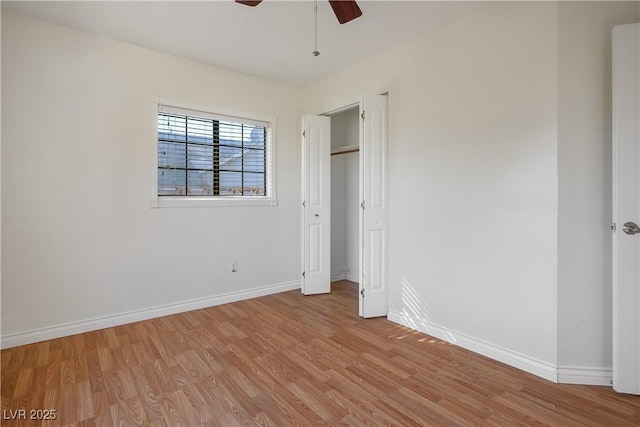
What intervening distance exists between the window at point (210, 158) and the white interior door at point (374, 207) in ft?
4.53

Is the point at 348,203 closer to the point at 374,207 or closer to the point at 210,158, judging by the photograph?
the point at 374,207

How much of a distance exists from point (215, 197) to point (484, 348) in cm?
303

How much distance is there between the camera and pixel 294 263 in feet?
14.1

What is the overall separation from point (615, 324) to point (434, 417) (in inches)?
50.2

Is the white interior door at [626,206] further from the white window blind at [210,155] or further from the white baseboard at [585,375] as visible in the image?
the white window blind at [210,155]

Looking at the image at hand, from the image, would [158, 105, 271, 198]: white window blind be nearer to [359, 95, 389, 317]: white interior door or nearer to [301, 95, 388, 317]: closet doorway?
[301, 95, 388, 317]: closet doorway

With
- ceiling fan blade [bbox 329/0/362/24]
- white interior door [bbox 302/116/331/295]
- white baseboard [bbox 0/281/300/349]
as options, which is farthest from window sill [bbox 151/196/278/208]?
ceiling fan blade [bbox 329/0/362/24]

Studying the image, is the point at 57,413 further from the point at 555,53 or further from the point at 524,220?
the point at 555,53

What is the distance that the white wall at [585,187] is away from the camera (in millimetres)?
2004

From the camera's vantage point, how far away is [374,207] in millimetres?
3211

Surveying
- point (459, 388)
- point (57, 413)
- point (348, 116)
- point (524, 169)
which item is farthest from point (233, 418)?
point (348, 116)

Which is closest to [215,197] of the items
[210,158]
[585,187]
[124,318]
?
[210,158]

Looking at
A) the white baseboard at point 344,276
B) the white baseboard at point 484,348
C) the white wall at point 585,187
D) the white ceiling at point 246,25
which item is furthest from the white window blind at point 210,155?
the white wall at point 585,187

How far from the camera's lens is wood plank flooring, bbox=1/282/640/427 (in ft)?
5.72
